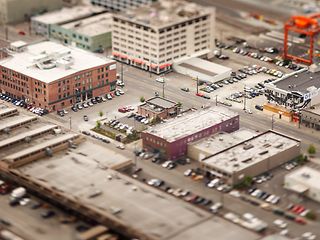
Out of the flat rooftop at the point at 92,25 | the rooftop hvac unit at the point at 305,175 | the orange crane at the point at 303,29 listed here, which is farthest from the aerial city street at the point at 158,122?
the flat rooftop at the point at 92,25

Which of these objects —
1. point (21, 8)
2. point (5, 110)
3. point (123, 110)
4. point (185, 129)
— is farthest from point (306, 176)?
point (21, 8)

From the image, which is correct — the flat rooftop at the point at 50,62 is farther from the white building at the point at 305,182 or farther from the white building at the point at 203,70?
the white building at the point at 305,182

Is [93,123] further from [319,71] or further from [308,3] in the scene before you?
[308,3]

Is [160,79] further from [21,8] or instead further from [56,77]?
[21,8]

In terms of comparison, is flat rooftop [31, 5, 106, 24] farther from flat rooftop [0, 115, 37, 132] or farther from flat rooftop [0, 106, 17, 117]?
flat rooftop [0, 115, 37, 132]

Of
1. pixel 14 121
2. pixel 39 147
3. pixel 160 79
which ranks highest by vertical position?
pixel 39 147

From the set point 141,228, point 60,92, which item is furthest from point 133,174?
point 60,92
